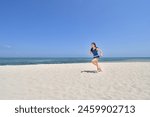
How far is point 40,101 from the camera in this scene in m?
4.55

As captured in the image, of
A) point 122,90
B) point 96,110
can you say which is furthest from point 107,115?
point 122,90

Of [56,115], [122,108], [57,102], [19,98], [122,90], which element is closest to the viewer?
[56,115]

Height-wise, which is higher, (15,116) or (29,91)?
(29,91)

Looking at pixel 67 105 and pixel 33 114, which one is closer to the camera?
pixel 33 114

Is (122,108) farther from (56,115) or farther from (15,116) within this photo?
(15,116)

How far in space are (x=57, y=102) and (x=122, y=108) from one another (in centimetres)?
188

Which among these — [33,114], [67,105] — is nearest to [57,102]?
[67,105]

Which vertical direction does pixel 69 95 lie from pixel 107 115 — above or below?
above

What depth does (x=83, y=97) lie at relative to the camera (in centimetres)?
484

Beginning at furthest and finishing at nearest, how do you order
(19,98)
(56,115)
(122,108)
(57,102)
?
1. (19,98)
2. (57,102)
3. (122,108)
4. (56,115)

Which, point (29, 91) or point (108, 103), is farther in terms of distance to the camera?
point (29, 91)

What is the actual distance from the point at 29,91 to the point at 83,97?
2.12m

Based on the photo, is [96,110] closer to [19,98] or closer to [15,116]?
[15,116]

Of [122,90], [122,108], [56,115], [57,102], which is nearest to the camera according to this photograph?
[56,115]
